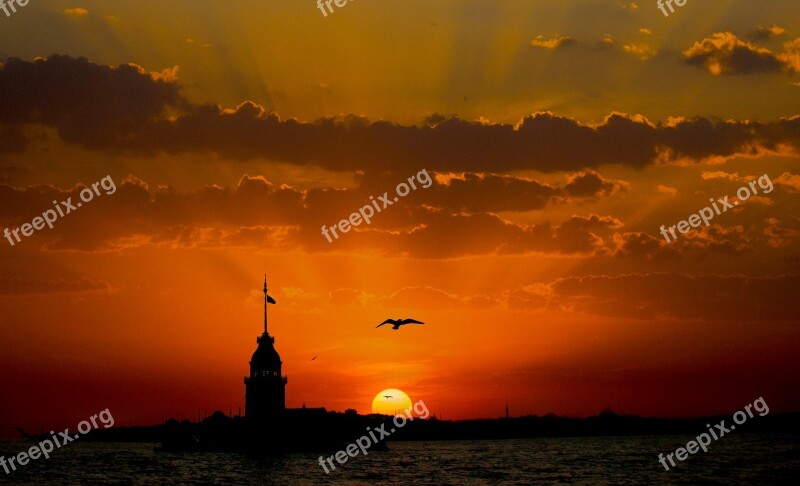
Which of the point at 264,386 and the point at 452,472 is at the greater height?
the point at 264,386

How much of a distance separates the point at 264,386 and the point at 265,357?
4221 mm

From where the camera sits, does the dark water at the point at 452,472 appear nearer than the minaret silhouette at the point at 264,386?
Yes

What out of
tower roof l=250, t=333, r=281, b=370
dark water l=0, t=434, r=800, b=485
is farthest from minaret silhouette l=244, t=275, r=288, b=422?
dark water l=0, t=434, r=800, b=485

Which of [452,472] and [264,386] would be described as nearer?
[452,472]

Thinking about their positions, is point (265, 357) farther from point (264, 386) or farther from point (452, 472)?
point (452, 472)

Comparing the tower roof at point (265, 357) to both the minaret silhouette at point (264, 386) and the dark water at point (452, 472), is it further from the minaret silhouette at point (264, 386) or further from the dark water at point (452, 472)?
the dark water at point (452, 472)

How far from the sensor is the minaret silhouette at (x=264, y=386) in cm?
14750

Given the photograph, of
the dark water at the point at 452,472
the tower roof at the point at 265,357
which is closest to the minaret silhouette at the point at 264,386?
the tower roof at the point at 265,357

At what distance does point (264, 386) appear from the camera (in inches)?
5802

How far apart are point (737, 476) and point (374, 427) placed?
95.7m

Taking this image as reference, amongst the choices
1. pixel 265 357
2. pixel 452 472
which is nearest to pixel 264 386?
pixel 265 357

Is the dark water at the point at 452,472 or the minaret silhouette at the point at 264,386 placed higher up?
the minaret silhouette at the point at 264,386

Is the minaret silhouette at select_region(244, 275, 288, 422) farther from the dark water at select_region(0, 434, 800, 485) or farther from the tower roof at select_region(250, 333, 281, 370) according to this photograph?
the dark water at select_region(0, 434, 800, 485)

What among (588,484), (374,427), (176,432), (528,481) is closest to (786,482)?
(588,484)
